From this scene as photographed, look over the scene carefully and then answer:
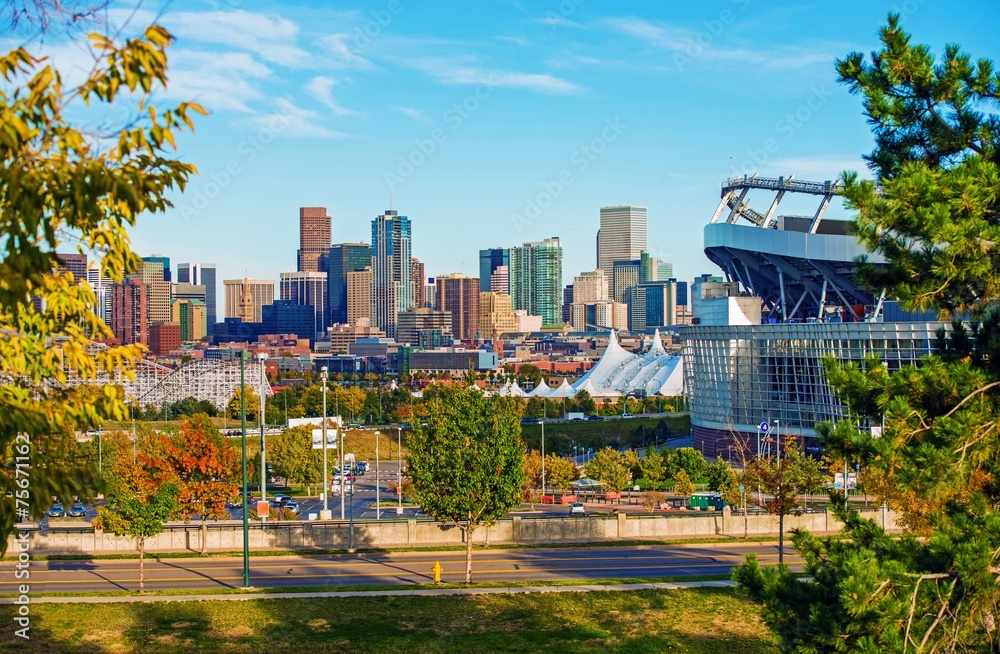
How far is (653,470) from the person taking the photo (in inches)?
2623

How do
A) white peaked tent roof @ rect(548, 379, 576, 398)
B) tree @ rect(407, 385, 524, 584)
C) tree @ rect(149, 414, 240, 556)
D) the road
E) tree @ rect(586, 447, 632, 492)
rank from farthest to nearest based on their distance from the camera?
white peaked tent roof @ rect(548, 379, 576, 398), tree @ rect(586, 447, 632, 492), tree @ rect(149, 414, 240, 556), tree @ rect(407, 385, 524, 584), the road

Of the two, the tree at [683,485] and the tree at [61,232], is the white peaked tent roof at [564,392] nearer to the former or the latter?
the tree at [683,485]

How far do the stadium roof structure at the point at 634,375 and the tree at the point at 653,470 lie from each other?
8007cm

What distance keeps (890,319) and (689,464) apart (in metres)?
19.4

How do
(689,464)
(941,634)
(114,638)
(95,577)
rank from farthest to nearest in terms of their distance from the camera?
(689,464) < (95,577) < (114,638) < (941,634)

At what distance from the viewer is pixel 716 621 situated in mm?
28406

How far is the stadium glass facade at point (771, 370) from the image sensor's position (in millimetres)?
71562

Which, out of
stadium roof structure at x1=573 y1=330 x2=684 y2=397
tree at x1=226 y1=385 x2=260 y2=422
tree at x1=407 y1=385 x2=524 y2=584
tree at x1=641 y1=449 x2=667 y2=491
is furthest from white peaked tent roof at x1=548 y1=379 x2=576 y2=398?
tree at x1=407 y1=385 x2=524 y2=584

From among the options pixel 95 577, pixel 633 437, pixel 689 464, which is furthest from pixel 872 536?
pixel 633 437

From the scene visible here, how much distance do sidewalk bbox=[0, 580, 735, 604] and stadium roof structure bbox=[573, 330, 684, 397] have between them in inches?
4513

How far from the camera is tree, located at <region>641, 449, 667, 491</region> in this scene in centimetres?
6662

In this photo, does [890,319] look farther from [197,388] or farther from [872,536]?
[197,388]

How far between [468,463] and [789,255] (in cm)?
5020

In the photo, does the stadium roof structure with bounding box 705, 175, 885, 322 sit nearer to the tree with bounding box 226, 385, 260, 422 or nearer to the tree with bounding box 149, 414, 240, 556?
the tree with bounding box 149, 414, 240, 556
